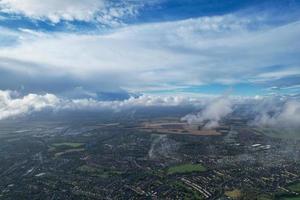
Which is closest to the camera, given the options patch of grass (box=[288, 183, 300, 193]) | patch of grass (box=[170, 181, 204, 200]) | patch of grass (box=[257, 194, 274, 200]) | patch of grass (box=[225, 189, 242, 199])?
patch of grass (box=[257, 194, 274, 200])

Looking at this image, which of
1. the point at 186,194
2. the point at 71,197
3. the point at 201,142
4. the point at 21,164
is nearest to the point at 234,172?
the point at 186,194

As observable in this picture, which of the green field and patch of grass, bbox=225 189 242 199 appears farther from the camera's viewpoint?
the green field

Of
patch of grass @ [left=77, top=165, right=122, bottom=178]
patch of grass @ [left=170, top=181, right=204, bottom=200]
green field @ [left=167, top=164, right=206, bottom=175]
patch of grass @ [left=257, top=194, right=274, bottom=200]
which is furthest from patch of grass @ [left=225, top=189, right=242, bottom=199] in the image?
patch of grass @ [left=77, top=165, right=122, bottom=178]

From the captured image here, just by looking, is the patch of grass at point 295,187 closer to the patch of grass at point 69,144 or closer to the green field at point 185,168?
the green field at point 185,168

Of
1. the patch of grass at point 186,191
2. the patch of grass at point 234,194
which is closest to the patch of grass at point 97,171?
the patch of grass at point 186,191

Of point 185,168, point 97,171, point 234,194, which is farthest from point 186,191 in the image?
point 97,171

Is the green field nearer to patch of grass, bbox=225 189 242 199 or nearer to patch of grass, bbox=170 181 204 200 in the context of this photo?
patch of grass, bbox=170 181 204 200
